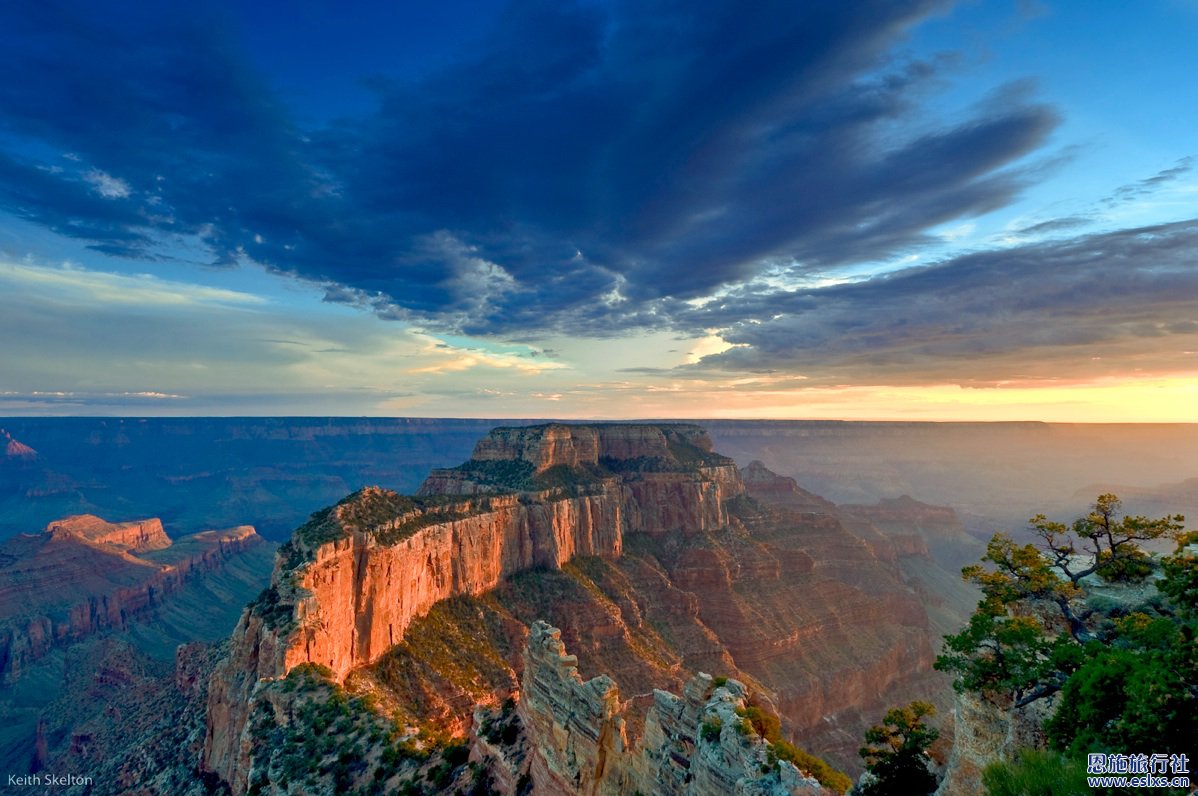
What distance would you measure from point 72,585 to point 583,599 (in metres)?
154

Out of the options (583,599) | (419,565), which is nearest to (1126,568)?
(419,565)

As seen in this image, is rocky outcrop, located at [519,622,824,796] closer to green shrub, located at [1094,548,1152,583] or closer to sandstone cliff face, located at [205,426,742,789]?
green shrub, located at [1094,548,1152,583]

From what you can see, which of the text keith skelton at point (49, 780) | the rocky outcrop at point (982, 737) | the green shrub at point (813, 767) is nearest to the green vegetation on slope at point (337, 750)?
the green shrub at point (813, 767)

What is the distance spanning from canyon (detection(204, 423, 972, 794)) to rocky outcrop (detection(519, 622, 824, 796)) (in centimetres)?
55

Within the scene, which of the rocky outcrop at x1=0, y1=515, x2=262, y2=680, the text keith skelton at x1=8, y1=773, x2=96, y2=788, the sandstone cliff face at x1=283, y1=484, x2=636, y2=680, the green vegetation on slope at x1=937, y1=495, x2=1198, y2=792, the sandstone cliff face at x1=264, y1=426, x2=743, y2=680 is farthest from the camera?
the rocky outcrop at x1=0, y1=515, x2=262, y2=680

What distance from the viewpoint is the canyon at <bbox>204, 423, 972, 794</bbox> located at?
50.8m

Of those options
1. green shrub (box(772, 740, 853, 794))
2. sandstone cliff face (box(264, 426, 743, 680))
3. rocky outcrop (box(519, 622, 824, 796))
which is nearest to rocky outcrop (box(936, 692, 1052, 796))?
green shrub (box(772, 740, 853, 794))

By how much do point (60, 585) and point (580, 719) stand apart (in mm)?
188265

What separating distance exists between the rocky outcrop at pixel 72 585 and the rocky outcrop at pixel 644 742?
503 ft

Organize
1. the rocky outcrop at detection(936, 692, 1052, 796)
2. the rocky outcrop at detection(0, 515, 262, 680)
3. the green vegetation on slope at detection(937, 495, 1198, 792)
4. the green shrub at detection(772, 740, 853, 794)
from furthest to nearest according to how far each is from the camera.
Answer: the rocky outcrop at detection(0, 515, 262, 680) → the green shrub at detection(772, 740, 853, 794) → the rocky outcrop at detection(936, 692, 1052, 796) → the green vegetation on slope at detection(937, 495, 1198, 792)

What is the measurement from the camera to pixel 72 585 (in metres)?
151

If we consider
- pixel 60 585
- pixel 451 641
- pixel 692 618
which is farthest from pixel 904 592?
pixel 60 585

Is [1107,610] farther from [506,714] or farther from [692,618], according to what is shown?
[692,618]

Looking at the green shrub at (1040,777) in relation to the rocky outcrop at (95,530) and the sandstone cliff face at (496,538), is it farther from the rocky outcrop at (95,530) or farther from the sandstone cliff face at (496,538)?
the rocky outcrop at (95,530)
